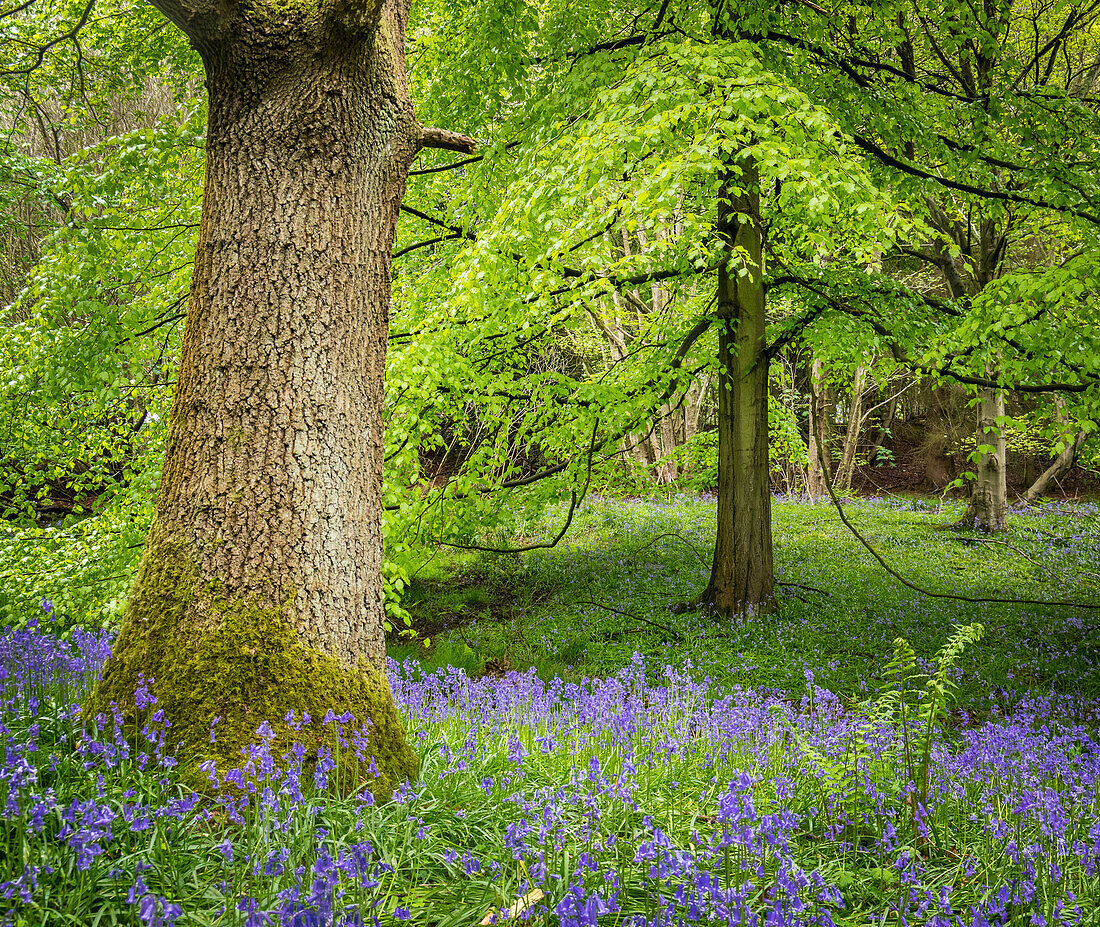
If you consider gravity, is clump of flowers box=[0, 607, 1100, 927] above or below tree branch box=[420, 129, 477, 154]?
below

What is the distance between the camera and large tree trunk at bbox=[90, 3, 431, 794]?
237 centimetres

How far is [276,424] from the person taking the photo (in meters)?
2.53

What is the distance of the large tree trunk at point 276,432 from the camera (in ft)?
7.77

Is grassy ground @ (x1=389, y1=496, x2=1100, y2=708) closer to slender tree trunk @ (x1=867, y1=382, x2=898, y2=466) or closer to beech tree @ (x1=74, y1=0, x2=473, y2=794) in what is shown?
beech tree @ (x1=74, y1=0, x2=473, y2=794)

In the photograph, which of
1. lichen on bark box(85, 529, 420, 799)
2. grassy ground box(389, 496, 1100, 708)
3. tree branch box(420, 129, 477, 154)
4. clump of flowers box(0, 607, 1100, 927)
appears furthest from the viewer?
grassy ground box(389, 496, 1100, 708)

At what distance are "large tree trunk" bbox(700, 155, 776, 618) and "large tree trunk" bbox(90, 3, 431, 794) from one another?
17.5 ft

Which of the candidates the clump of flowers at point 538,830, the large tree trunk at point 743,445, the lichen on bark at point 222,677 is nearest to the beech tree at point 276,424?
the lichen on bark at point 222,677

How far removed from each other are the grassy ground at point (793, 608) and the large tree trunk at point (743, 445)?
42cm

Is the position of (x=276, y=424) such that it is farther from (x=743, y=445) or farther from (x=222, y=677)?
(x=743, y=445)

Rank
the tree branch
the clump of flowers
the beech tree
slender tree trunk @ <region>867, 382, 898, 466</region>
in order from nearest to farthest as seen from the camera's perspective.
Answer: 1. the clump of flowers
2. the beech tree
3. the tree branch
4. slender tree trunk @ <region>867, 382, 898, 466</region>

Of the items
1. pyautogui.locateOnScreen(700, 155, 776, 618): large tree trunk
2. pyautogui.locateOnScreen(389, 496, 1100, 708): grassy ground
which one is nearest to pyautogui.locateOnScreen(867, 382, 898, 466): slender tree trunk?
pyautogui.locateOnScreen(389, 496, 1100, 708): grassy ground

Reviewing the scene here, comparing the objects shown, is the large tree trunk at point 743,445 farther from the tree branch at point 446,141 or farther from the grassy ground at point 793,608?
the tree branch at point 446,141

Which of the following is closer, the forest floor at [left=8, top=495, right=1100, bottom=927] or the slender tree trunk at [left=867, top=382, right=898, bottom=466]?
the forest floor at [left=8, top=495, right=1100, bottom=927]

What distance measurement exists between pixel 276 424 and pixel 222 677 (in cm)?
98
